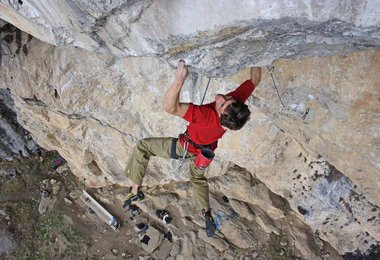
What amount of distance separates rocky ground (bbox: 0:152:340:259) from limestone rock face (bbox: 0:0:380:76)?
6784 millimetres

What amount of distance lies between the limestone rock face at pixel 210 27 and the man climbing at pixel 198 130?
1.43ft

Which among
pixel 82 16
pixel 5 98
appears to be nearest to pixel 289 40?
pixel 82 16

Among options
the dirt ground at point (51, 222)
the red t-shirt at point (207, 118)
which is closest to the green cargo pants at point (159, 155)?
the red t-shirt at point (207, 118)

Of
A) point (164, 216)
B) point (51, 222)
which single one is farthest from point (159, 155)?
point (51, 222)

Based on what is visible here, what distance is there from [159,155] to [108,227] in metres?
6.44

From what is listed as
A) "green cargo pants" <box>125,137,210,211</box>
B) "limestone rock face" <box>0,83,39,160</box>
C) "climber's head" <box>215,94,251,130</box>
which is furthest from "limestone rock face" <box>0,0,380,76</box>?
"limestone rock face" <box>0,83,39,160</box>

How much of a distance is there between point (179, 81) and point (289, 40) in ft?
4.47

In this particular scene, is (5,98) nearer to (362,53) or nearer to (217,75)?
(217,75)

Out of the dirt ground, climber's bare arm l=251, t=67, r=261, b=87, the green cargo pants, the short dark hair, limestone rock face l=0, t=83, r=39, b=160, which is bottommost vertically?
the dirt ground

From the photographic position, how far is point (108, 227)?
12141 millimetres

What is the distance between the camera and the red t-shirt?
5.12m

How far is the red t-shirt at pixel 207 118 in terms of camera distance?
5.12 m

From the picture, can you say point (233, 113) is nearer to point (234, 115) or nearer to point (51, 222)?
point (234, 115)

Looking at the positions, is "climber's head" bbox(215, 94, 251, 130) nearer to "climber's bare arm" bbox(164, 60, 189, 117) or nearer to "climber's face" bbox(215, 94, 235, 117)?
"climber's face" bbox(215, 94, 235, 117)
